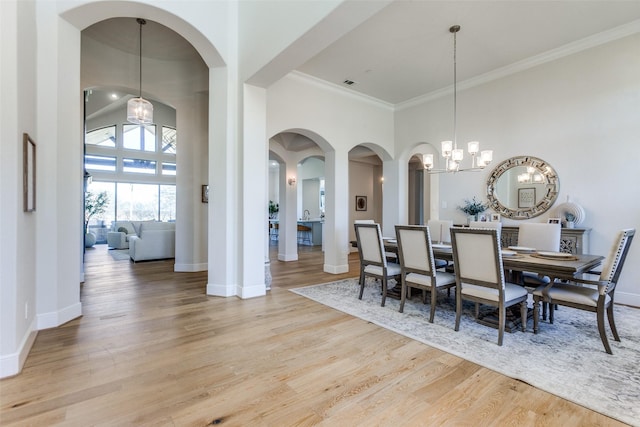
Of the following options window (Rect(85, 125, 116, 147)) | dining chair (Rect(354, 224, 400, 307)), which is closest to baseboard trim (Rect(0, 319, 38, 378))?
dining chair (Rect(354, 224, 400, 307))

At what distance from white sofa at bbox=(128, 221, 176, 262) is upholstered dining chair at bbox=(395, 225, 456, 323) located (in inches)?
224

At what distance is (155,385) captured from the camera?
196 cm

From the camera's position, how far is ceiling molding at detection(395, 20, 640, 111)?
3.82 metres

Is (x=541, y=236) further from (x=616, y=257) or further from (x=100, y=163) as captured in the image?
(x=100, y=163)

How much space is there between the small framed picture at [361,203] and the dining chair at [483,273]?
7.16 metres

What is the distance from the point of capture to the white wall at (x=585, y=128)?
380 cm

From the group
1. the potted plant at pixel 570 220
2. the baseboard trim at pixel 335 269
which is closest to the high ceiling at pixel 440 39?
the potted plant at pixel 570 220

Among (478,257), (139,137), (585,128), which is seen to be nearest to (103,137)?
(139,137)

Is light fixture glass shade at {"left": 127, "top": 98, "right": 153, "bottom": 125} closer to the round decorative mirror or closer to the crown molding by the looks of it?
the crown molding

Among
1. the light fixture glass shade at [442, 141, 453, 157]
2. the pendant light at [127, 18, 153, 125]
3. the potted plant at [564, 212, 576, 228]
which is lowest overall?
the potted plant at [564, 212, 576, 228]

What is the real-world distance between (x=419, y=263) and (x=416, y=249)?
0.52 ft

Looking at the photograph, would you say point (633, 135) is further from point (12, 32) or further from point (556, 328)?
point (12, 32)

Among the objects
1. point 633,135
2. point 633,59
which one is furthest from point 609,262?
point 633,59

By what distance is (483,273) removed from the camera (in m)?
2.72
